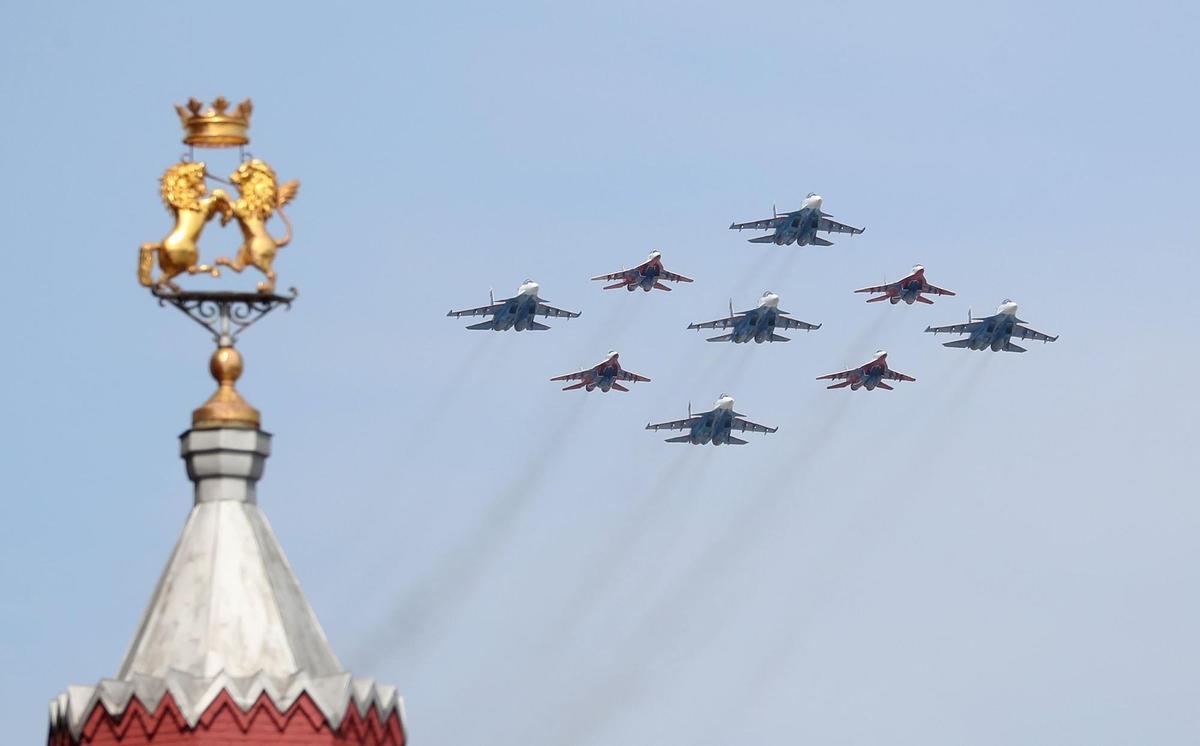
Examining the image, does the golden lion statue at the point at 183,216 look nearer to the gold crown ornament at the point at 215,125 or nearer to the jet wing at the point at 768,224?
the gold crown ornament at the point at 215,125

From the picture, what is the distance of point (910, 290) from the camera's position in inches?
7298

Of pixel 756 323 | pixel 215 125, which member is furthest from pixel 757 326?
pixel 215 125

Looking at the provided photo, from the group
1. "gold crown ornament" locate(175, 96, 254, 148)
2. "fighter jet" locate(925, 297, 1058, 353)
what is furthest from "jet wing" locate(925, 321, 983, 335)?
"gold crown ornament" locate(175, 96, 254, 148)

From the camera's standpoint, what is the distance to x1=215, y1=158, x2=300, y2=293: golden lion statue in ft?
111

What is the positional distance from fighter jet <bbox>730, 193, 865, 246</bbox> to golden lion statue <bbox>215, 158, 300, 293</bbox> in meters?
145

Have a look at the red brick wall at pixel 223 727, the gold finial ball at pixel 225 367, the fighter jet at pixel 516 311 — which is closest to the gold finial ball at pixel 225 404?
the gold finial ball at pixel 225 367

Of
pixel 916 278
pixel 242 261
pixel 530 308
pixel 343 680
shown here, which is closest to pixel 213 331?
pixel 242 261

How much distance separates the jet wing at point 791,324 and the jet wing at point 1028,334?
13.3m

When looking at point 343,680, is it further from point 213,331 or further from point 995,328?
point 995,328

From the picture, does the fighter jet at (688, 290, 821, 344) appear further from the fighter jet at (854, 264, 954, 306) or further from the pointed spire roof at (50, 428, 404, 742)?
the pointed spire roof at (50, 428, 404, 742)

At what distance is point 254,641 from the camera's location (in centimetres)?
3209

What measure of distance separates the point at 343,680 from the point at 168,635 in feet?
7.57

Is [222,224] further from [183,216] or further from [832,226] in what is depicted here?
[832,226]

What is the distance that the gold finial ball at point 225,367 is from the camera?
34031mm
